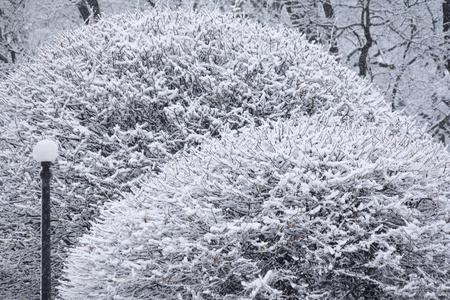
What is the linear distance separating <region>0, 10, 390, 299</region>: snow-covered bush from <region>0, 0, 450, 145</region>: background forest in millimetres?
6101

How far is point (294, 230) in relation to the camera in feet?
11.9

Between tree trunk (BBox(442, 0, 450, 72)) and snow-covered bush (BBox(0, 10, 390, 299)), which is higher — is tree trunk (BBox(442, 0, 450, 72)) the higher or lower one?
the higher one

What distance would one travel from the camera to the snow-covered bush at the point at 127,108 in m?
5.76

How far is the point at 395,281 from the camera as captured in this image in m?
3.57

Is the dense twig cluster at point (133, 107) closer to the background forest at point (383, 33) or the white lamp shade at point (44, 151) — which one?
the white lamp shade at point (44, 151)

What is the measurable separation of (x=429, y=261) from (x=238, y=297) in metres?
1.39

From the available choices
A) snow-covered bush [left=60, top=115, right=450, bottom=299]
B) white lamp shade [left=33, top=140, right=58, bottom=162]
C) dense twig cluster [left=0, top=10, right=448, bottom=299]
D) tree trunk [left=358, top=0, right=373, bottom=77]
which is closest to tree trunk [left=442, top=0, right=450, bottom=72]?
tree trunk [left=358, top=0, right=373, bottom=77]

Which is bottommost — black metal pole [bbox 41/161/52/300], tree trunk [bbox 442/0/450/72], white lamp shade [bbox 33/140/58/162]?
black metal pole [bbox 41/161/52/300]

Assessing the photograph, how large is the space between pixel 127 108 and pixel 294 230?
296cm

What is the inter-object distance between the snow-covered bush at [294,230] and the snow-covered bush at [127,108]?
1752 millimetres

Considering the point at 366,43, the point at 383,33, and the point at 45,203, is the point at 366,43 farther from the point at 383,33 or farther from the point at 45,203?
the point at 45,203

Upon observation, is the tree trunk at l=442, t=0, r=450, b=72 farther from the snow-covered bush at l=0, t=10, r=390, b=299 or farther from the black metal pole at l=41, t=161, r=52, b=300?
the black metal pole at l=41, t=161, r=52, b=300

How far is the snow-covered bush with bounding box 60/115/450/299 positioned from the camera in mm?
3506

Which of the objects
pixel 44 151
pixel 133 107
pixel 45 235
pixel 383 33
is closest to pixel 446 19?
pixel 383 33
